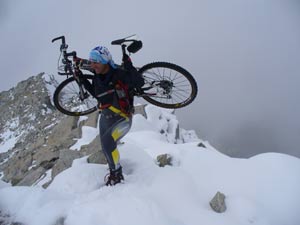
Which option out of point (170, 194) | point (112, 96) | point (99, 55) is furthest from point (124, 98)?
point (170, 194)

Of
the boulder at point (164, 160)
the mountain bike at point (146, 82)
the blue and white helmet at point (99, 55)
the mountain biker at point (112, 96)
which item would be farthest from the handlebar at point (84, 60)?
the boulder at point (164, 160)

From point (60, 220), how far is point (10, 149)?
106 feet

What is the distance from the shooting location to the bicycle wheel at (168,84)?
729cm

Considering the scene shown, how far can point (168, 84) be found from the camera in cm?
751

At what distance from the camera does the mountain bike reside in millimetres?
6988

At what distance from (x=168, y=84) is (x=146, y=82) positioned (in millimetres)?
518

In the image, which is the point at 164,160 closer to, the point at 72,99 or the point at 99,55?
the point at 72,99

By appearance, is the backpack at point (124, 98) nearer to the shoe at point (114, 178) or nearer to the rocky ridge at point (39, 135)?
Result: the shoe at point (114, 178)

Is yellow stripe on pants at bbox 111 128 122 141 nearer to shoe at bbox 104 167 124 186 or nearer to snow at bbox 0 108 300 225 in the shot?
shoe at bbox 104 167 124 186

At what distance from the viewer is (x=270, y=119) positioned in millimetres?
184500

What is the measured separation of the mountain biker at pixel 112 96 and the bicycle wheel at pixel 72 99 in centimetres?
66

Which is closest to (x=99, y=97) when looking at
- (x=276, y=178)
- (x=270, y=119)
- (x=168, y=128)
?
(x=276, y=178)

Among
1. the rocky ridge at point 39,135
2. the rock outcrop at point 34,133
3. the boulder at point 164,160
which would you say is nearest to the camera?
the boulder at point 164,160

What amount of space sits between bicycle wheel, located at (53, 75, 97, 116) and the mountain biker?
0.66 meters
